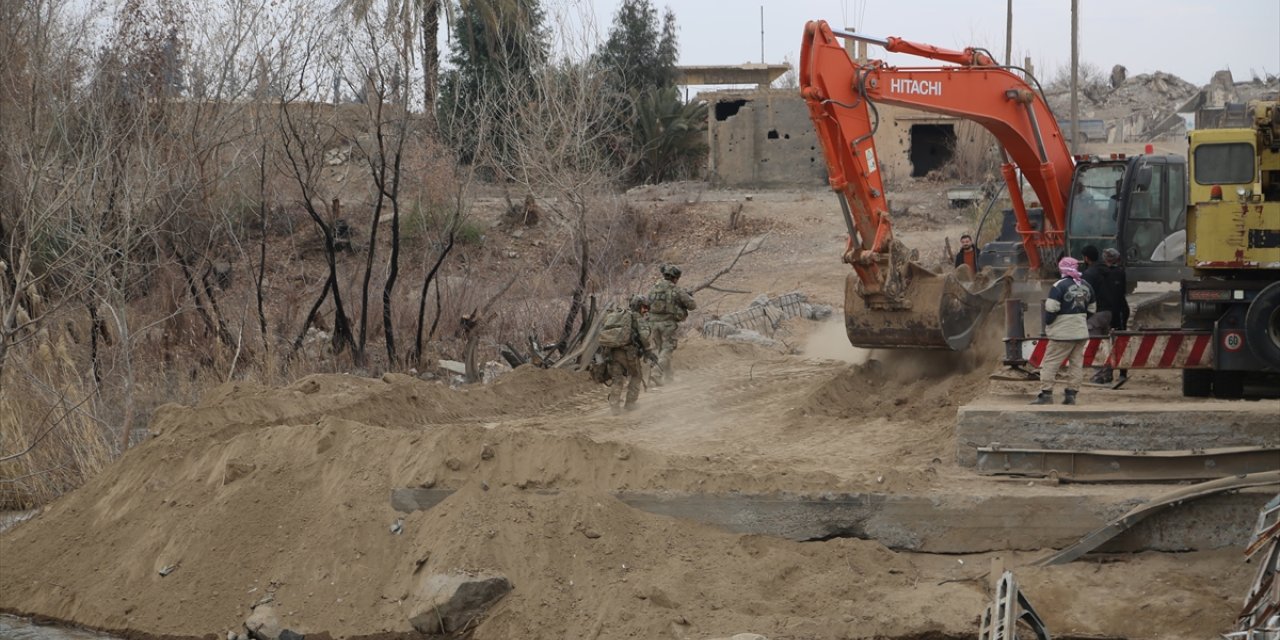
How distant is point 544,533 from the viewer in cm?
1012

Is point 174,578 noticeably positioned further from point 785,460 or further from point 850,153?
point 850,153

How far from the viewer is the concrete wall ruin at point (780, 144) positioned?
114ft

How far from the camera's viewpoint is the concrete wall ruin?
34.8 metres

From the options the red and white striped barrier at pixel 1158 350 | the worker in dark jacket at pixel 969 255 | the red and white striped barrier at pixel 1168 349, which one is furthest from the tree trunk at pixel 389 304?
the red and white striped barrier at pixel 1168 349

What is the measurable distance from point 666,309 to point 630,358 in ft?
2.32

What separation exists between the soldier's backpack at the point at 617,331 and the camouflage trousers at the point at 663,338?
464 mm

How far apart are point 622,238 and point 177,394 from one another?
12503mm

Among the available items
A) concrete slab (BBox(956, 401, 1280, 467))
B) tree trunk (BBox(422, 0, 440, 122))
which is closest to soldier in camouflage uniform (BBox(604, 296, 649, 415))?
concrete slab (BBox(956, 401, 1280, 467))

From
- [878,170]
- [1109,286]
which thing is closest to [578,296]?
[878,170]

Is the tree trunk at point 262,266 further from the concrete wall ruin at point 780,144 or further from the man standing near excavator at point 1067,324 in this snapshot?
the concrete wall ruin at point 780,144

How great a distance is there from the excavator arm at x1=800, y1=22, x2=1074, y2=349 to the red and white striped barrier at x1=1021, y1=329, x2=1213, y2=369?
1590mm

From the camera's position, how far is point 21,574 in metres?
11.6

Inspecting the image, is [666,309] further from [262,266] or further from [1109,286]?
[262,266]

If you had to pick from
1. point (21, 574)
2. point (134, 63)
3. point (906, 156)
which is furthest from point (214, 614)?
point (906, 156)
